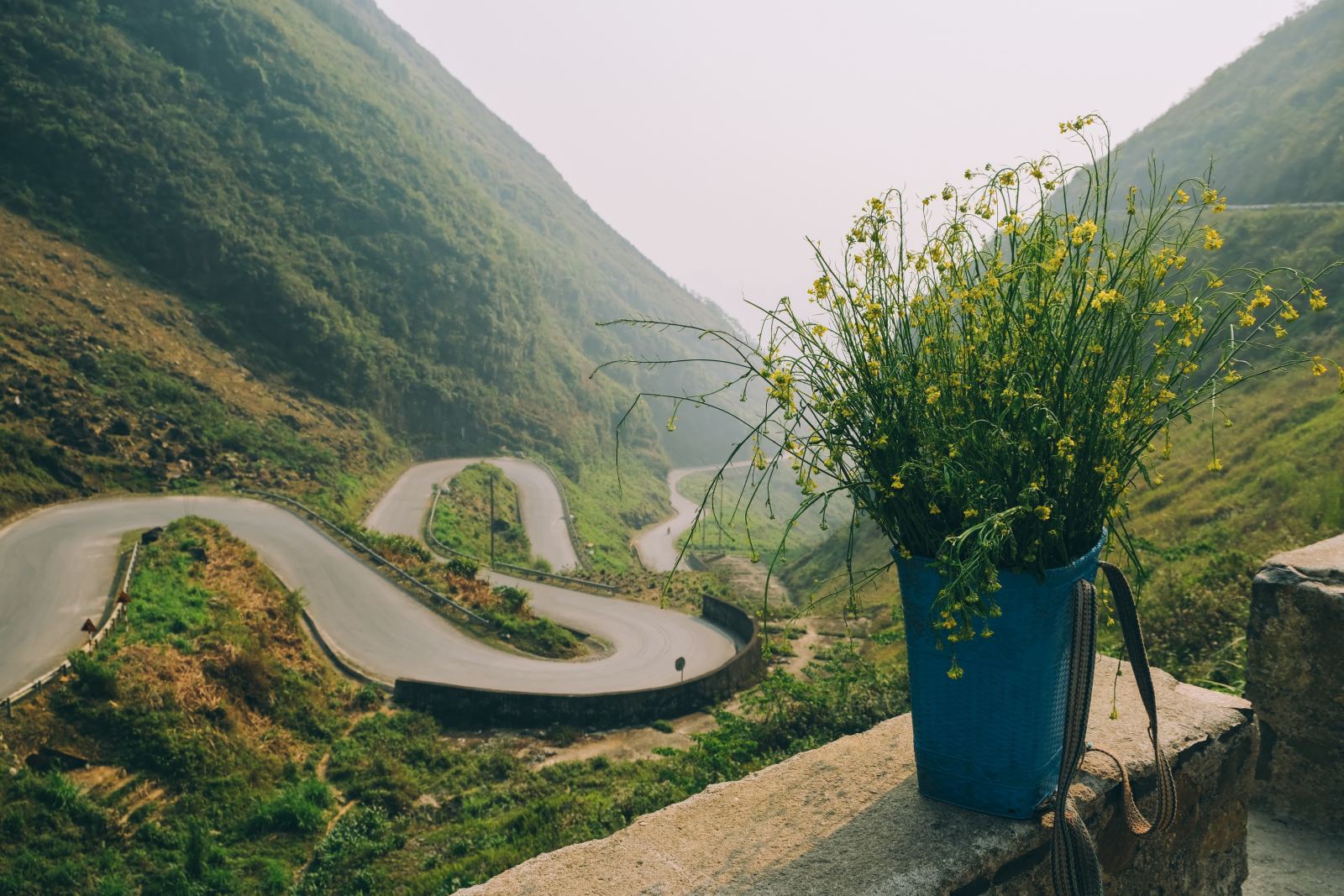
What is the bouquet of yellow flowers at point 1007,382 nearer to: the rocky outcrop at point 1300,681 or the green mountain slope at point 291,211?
the rocky outcrop at point 1300,681

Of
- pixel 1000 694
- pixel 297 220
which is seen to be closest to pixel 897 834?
pixel 1000 694

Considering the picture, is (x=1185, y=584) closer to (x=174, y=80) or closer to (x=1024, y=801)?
(x=1024, y=801)

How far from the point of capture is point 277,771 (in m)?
13.6

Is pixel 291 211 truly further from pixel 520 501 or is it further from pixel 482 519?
pixel 482 519

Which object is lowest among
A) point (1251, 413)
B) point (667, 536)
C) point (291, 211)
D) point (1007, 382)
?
point (667, 536)

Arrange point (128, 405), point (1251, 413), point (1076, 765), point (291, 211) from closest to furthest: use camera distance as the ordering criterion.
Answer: point (1076, 765)
point (1251, 413)
point (128, 405)
point (291, 211)

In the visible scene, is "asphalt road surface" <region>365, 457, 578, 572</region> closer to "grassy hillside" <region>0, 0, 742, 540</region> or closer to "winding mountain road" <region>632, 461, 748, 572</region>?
"grassy hillside" <region>0, 0, 742, 540</region>

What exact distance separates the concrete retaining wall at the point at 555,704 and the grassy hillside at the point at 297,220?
58.1 feet

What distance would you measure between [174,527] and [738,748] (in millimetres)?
18161

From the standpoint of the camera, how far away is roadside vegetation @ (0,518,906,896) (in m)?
8.97

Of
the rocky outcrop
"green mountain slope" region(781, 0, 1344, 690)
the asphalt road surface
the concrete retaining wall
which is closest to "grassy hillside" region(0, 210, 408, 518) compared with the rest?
the asphalt road surface

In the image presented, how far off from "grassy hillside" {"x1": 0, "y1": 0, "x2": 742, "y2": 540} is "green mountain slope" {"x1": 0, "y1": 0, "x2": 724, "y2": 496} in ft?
0.50

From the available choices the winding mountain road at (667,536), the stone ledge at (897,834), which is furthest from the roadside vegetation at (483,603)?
the stone ledge at (897,834)

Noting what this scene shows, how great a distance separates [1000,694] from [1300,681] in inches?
95.7
